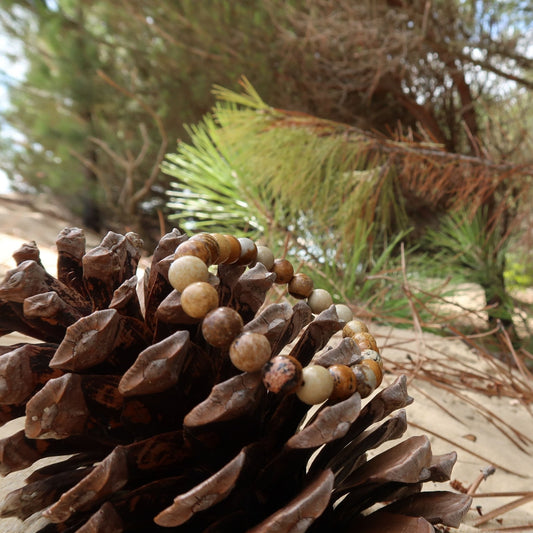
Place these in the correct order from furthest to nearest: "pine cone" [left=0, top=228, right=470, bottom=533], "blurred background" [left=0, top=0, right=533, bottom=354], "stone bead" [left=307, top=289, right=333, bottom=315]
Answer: "blurred background" [left=0, top=0, right=533, bottom=354] → "stone bead" [left=307, top=289, right=333, bottom=315] → "pine cone" [left=0, top=228, right=470, bottom=533]

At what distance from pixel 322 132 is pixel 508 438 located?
0.53 m

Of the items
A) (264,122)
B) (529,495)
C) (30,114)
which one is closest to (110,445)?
(529,495)

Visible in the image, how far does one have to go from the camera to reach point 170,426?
223mm

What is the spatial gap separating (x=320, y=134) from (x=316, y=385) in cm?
63

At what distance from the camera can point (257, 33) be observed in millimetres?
1435

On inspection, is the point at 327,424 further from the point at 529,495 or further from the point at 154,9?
the point at 154,9

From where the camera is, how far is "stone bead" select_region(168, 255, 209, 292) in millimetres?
213

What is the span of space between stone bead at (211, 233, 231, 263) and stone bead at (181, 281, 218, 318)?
0.18ft

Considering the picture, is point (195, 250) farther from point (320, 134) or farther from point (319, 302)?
point (320, 134)

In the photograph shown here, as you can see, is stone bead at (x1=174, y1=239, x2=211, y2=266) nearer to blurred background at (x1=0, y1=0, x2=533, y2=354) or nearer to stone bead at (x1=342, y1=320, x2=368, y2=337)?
stone bead at (x1=342, y1=320, x2=368, y2=337)

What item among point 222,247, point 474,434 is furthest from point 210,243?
point 474,434

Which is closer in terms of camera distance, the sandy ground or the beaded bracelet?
the beaded bracelet

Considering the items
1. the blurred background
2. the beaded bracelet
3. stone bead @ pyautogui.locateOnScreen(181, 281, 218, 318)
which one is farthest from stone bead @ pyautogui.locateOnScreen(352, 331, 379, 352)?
the blurred background

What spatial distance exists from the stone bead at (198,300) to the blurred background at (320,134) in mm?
344
